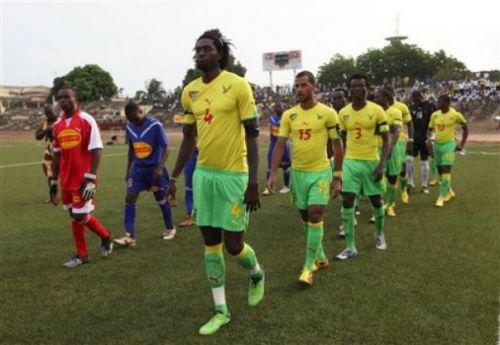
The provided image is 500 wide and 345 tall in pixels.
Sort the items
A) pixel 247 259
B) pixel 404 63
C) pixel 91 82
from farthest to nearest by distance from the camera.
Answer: pixel 91 82
pixel 404 63
pixel 247 259

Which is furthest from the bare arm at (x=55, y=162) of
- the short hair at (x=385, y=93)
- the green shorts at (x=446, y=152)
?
the green shorts at (x=446, y=152)

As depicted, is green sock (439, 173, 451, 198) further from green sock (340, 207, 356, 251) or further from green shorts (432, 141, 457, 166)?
green sock (340, 207, 356, 251)

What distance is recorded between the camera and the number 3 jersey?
6113mm

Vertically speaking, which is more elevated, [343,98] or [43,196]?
[343,98]

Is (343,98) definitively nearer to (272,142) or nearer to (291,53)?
(272,142)

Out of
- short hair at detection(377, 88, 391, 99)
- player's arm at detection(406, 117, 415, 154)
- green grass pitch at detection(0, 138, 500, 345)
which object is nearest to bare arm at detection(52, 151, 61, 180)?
green grass pitch at detection(0, 138, 500, 345)

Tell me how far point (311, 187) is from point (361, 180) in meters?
1.22

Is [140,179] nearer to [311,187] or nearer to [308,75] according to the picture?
[311,187]

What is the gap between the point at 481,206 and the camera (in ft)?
31.8

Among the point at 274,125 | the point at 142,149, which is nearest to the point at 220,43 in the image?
the point at 142,149

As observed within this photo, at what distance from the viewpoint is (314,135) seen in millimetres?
5746

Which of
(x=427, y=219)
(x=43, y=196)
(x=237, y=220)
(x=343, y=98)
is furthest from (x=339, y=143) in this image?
(x=43, y=196)

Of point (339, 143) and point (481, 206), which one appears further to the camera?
point (481, 206)

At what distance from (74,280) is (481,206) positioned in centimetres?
777
